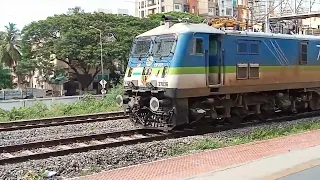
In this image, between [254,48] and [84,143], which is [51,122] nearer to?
[84,143]

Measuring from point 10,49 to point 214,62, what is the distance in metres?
59.4

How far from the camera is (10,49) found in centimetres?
6850

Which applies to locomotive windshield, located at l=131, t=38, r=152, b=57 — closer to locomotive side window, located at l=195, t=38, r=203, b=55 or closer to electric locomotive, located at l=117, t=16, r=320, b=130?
electric locomotive, located at l=117, t=16, r=320, b=130

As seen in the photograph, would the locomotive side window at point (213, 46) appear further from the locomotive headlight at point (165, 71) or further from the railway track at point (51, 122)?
the railway track at point (51, 122)

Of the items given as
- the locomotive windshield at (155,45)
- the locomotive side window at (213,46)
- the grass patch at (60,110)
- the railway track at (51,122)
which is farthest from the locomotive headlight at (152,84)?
the grass patch at (60,110)

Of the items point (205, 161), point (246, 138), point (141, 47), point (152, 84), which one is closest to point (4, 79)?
point (141, 47)

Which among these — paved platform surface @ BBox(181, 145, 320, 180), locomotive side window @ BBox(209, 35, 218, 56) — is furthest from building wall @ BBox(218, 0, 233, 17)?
paved platform surface @ BBox(181, 145, 320, 180)

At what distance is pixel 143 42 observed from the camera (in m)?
15.2

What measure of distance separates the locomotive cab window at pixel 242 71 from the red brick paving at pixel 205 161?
11.7 feet

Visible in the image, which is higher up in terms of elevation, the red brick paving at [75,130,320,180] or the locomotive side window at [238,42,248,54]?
the locomotive side window at [238,42,248,54]

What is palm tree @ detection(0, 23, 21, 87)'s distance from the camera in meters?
68.3

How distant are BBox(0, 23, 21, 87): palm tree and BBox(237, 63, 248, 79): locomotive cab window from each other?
56814mm

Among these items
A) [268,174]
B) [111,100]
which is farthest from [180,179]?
[111,100]

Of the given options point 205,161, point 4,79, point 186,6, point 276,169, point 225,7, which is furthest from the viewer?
point 225,7
